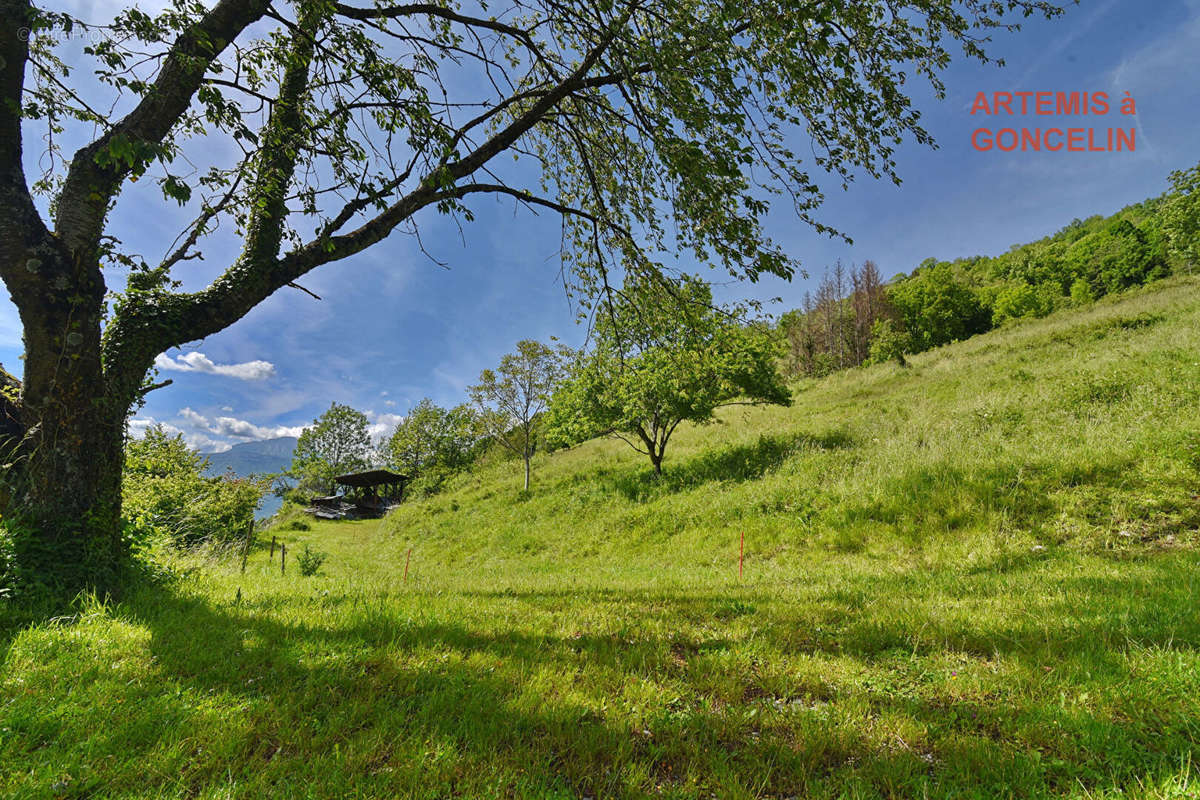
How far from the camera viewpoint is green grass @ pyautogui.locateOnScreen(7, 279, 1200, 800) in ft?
7.14

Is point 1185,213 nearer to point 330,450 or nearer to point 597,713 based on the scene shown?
point 597,713

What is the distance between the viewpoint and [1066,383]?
44.5 feet

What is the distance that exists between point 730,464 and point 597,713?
576 inches

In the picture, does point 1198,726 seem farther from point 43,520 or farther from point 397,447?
point 397,447

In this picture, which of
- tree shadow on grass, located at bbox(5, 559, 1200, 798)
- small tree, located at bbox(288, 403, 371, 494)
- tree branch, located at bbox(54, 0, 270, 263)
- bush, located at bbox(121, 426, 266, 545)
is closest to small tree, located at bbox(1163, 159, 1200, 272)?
tree shadow on grass, located at bbox(5, 559, 1200, 798)

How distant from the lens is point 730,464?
16547mm

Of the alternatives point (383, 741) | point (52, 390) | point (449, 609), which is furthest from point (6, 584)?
point (383, 741)

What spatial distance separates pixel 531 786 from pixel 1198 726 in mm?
3567

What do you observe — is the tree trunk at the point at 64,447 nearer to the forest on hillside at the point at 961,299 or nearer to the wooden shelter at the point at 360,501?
the wooden shelter at the point at 360,501

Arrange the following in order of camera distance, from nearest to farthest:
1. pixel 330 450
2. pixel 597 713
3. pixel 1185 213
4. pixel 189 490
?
pixel 597 713 → pixel 189 490 → pixel 1185 213 → pixel 330 450

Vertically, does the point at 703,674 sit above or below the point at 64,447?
below

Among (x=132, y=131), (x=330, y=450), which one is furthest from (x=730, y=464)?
(x=330, y=450)

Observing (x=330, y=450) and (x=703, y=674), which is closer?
(x=703, y=674)

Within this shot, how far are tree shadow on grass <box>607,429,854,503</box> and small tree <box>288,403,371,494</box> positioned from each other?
63260 millimetres
